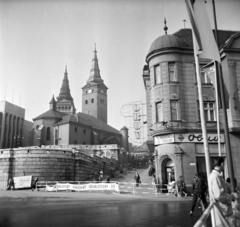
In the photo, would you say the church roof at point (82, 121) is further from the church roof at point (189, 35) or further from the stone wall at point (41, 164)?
the church roof at point (189, 35)

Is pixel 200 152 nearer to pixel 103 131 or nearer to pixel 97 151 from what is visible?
pixel 97 151

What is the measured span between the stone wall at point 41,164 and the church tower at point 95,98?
56525 mm

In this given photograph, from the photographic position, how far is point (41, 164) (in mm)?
33312

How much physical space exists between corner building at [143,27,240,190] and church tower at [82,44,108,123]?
70.1 meters

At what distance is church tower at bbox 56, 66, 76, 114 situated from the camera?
95.9 metres

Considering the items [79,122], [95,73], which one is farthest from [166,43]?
[95,73]

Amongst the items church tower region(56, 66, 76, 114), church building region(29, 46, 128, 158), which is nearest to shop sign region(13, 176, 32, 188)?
church building region(29, 46, 128, 158)

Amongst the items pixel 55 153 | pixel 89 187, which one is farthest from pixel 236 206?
pixel 55 153

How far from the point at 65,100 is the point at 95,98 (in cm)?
1204

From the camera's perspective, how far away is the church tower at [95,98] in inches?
3701

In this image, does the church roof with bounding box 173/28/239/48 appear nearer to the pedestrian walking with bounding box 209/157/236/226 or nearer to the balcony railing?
the balcony railing

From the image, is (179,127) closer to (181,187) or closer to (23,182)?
(181,187)

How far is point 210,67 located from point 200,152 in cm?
1097

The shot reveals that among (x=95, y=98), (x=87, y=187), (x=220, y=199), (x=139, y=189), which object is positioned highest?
(x=95, y=98)
